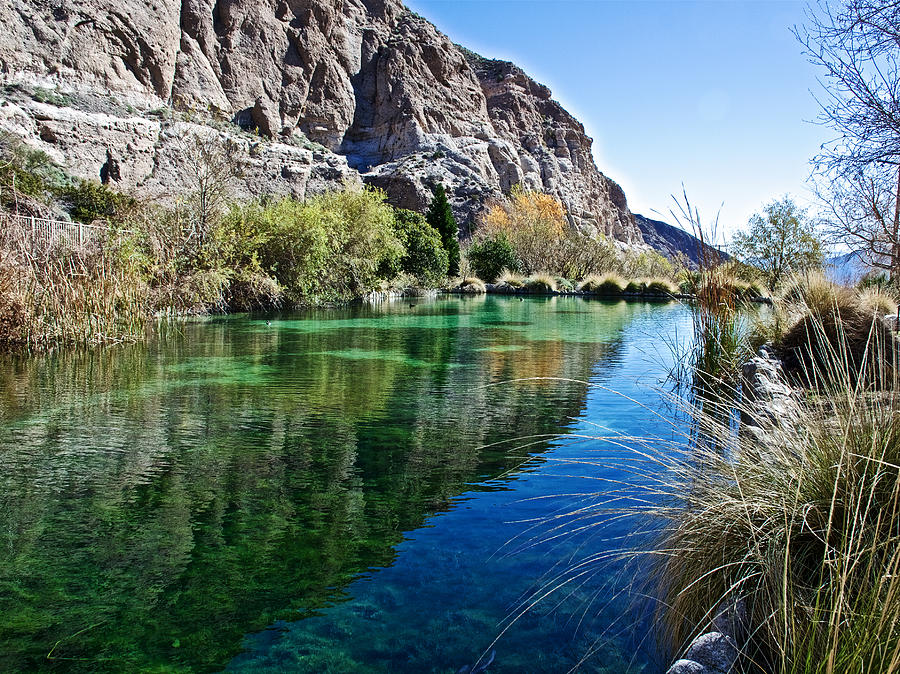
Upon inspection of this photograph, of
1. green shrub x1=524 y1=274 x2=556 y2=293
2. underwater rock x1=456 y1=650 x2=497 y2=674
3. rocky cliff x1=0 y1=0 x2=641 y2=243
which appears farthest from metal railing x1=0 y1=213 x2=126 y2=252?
green shrub x1=524 y1=274 x2=556 y2=293

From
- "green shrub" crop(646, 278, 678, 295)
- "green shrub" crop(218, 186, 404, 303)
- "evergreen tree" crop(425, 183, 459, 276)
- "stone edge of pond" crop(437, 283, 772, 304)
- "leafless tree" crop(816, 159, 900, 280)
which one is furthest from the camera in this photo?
"evergreen tree" crop(425, 183, 459, 276)

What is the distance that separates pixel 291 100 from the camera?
173 ft

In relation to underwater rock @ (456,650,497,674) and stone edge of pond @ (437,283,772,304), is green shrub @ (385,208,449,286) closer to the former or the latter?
stone edge of pond @ (437,283,772,304)

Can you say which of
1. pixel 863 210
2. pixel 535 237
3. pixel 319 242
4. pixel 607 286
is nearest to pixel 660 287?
pixel 607 286

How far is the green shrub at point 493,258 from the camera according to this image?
36.7 metres

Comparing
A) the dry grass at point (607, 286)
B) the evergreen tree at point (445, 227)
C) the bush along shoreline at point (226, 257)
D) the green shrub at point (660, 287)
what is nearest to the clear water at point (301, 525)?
the bush along shoreline at point (226, 257)

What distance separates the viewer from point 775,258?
2152cm

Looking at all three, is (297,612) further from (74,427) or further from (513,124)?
(513,124)

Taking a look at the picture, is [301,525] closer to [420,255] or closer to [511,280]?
[420,255]

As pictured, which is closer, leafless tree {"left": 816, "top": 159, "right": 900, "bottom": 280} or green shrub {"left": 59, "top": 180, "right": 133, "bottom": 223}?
leafless tree {"left": 816, "top": 159, "right": 900, "bottom": 280}

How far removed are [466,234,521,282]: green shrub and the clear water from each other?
1156 inches

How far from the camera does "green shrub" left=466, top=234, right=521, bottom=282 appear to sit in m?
36.7

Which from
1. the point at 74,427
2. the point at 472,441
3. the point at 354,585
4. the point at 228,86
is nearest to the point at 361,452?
the point at 472,441

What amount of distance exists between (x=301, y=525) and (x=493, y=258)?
111 ft
